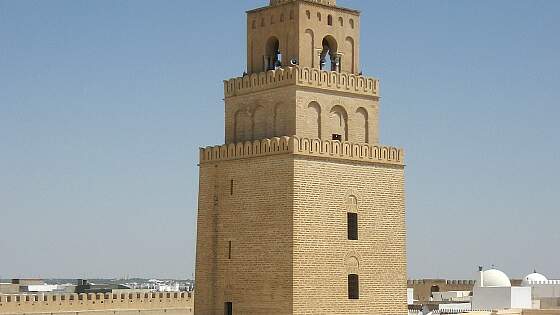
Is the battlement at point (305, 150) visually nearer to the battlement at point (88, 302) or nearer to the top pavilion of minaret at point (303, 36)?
the top pavilion of minaret at point (303, 36)

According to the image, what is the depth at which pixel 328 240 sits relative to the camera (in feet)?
92.3

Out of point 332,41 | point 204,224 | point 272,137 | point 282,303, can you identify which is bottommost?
point 282,303

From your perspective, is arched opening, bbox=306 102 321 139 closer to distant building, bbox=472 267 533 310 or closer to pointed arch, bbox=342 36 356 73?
pointed arch, bbox=342 36 356 73

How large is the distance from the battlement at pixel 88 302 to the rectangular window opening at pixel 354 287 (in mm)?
16410

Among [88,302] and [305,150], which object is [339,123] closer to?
[305,150]

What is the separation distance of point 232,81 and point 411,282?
1575 inches

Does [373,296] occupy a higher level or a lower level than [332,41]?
lower

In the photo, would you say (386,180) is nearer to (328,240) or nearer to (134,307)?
(328,240)

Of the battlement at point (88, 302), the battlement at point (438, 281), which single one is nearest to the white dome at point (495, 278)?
the battlement at point (88, 302)

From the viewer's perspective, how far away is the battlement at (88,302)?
134 feet

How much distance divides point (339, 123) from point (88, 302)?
1794 cm

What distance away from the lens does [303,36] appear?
28797 millimetres

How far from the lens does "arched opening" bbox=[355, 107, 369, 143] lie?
2942cm

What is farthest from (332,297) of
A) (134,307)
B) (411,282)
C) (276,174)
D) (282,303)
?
(411,282)
